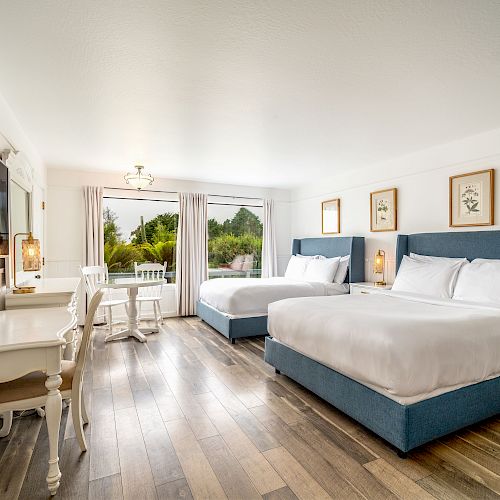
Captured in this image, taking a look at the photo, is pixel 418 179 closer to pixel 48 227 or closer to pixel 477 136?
pixel 477 136

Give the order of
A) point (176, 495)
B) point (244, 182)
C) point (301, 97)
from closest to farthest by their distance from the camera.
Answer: point (176, 495) → point (301, 97) → point (244, 182)

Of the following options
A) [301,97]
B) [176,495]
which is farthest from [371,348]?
[301,97]

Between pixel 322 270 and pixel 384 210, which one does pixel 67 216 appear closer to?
pixel 322 270

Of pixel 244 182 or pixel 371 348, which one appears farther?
pixel 244 182

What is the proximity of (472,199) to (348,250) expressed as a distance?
6.17 ft

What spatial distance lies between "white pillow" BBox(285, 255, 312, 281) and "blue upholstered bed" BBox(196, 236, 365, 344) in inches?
12.0

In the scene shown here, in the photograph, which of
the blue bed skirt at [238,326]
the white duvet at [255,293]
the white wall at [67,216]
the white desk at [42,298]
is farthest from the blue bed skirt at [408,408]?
the white wall at [67,216]

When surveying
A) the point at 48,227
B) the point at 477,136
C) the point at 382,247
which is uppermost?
the point at 477,136

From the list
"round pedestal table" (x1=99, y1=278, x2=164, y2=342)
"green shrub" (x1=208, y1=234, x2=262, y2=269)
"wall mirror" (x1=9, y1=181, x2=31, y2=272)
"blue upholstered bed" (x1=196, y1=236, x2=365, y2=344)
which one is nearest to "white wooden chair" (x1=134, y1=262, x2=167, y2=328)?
"round pedestal table" (x1=99, y1=278, x2=164, y2=342)

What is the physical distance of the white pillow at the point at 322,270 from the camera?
17.3 ft

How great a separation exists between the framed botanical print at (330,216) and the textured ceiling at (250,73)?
1670mm

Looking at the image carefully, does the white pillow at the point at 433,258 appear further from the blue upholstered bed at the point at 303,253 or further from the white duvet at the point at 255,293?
the white duvet at the point at 255,293

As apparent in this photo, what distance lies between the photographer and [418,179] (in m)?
4.40

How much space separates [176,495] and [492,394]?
2.12m
